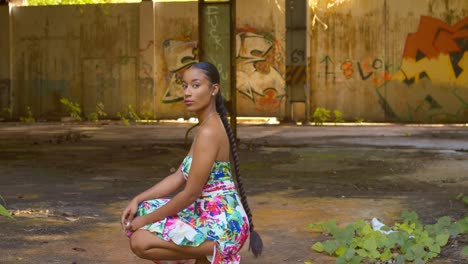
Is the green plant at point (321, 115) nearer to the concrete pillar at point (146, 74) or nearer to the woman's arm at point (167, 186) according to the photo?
the concrete pillar at point (146, 74)

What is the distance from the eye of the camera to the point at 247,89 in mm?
22359

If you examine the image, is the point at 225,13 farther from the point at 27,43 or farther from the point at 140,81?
the point at 27,43

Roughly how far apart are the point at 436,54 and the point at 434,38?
44cm

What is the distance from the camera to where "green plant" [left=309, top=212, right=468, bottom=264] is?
200 inches

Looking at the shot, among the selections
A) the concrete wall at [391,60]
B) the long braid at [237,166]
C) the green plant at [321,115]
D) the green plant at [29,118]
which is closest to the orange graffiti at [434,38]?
the concrete wall at [391,60]

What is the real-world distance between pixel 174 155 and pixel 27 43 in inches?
524

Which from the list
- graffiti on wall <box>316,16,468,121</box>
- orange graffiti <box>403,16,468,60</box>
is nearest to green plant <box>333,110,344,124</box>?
graffiti on wall <box>316,16,468,121</box>

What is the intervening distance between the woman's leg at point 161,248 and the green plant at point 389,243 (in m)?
1.41

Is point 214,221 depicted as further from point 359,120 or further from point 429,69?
point 429,69

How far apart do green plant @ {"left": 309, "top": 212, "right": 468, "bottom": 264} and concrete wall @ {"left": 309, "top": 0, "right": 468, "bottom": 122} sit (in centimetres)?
1606

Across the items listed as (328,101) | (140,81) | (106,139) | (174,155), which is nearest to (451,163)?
(174,155)

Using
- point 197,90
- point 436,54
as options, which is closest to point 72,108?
point 436,54

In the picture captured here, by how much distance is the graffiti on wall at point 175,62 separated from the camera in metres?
23.1

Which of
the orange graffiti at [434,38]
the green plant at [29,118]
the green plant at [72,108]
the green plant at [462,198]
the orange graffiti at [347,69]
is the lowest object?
the green plant at [29,118]
